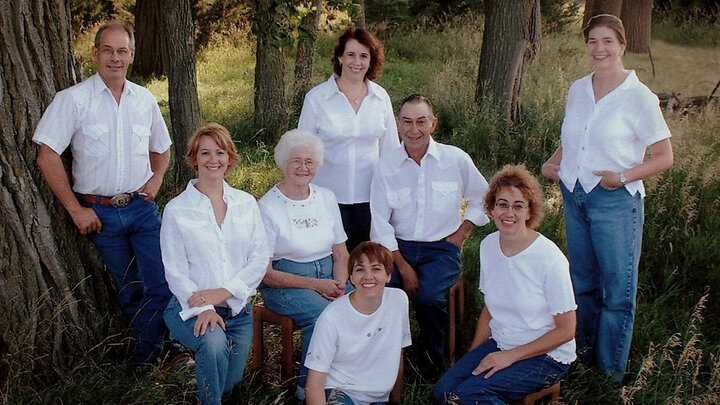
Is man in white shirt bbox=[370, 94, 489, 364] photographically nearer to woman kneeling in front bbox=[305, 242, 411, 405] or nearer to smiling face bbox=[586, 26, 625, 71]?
woman kneeling in front bbox=[305, 242, 411, 405]

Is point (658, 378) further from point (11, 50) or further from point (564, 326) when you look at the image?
point (11, 50)

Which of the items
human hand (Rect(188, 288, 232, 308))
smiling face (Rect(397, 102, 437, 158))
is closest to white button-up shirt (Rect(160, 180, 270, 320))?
human hand (Rect(188, 288, 232, 308))

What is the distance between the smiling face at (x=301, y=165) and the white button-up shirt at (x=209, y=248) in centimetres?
33

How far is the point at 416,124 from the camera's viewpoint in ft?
13.9

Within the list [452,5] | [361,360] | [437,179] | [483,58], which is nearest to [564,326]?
[361,360]

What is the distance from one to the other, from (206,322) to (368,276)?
0.80 m

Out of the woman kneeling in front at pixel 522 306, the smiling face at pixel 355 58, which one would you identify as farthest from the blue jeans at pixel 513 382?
the smiling face at pixel 355 58

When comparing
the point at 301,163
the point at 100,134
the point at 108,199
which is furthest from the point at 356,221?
the point at 100,134

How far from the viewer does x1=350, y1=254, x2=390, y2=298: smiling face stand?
352 cm

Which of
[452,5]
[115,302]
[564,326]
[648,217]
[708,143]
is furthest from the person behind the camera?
[452,5]

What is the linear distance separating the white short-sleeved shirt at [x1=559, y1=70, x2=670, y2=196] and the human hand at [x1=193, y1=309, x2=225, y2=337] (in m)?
1.99

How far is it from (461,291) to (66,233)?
228 centimetres

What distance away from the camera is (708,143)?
288 inches

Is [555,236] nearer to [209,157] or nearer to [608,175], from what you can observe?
[608,175]
